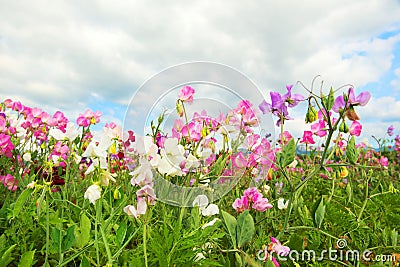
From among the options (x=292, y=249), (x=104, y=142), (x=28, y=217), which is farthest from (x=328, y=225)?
(x=28, y=217)

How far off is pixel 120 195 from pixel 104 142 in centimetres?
17

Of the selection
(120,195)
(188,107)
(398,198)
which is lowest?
(120,195)

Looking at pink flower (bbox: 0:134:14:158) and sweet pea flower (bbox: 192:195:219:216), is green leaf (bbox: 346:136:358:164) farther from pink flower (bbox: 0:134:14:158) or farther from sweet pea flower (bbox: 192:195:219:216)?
pink flower (bbox: 0:134:14:158)

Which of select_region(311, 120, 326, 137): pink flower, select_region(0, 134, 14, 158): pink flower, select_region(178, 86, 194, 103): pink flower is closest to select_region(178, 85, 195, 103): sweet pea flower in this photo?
select_region(178, 86, 194, 103): pink flower

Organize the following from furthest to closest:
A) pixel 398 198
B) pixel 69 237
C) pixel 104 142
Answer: pixel 398 198
pixel 104 142
pixel 69 237

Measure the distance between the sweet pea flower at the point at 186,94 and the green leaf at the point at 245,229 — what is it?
550 millimetres

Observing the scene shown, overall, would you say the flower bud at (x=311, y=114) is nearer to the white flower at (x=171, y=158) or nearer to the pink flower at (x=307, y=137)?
the white flower at (x=171, y=158)

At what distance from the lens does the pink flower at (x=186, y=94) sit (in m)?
1.31

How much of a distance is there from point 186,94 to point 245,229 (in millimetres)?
586

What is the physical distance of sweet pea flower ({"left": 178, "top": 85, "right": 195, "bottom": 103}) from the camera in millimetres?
1312

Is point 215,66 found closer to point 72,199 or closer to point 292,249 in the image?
point 292,249

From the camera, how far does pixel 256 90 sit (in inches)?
48.0

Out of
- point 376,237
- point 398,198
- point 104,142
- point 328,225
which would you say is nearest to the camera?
point 104,142

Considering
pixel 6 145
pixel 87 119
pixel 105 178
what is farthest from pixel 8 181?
pixel 105 178
